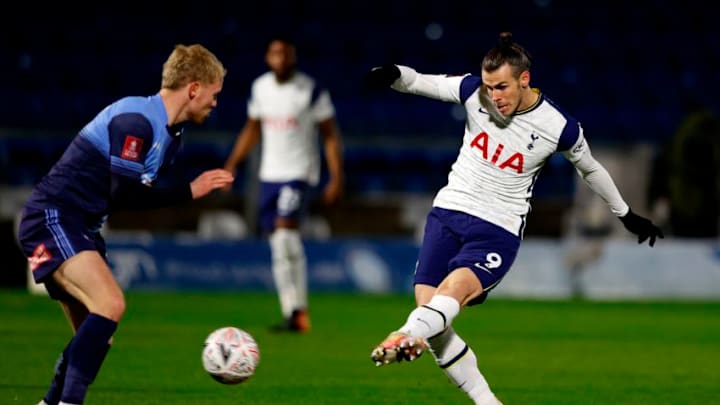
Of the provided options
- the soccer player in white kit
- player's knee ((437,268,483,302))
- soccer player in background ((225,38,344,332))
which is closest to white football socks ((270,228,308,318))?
soccer player in background ((225,38,344,332))

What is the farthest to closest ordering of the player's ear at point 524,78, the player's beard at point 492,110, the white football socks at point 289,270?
the white football socks at point 289,270, the player's beard at point 492,110, the player's ear at point 524,78

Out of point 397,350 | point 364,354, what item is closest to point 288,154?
point 364,354

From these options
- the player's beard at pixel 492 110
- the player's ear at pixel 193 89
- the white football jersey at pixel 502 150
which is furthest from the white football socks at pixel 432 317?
the player's ear at pixel 193 89

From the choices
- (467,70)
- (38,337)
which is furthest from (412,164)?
(38,337)

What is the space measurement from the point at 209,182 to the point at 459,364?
159cm

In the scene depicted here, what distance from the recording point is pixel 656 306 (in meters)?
16.1

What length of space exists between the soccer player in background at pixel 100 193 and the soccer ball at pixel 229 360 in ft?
2.14

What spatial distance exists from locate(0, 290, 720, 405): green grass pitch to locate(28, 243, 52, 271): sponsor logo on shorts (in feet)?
4.43

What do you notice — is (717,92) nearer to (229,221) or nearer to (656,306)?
(656,306)

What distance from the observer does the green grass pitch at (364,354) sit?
7258mm

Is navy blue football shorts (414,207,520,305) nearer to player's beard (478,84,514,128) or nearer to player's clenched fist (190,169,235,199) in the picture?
player's beard (478,84,514,128)

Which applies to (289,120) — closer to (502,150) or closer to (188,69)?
(502,150)

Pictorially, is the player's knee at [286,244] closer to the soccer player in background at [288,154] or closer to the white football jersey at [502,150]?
the soccer player in background at [288,154]

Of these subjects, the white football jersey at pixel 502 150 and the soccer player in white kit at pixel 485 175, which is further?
the white football jersey at pixel 502 150
